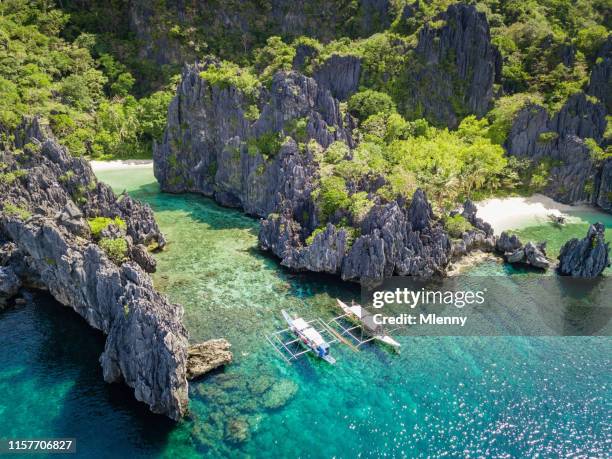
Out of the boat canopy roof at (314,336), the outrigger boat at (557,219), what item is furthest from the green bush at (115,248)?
the outrigger boat at (557,219)

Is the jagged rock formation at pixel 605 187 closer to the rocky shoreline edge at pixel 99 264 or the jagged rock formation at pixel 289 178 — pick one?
the jagged rock formation at pixel 289 178

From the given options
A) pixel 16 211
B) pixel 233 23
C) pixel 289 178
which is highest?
pixel 233 23

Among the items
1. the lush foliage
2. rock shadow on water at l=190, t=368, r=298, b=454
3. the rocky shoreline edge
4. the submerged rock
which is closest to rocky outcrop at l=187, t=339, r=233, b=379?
the rocky shoreline edge

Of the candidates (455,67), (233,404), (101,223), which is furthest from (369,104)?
(233,404)

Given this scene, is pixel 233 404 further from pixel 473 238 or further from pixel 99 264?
pixel 473 238

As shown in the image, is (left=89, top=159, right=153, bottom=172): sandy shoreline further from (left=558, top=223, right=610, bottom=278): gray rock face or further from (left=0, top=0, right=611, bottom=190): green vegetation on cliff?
(left=558, top=223, right=610, bottom=278): gray rock face
